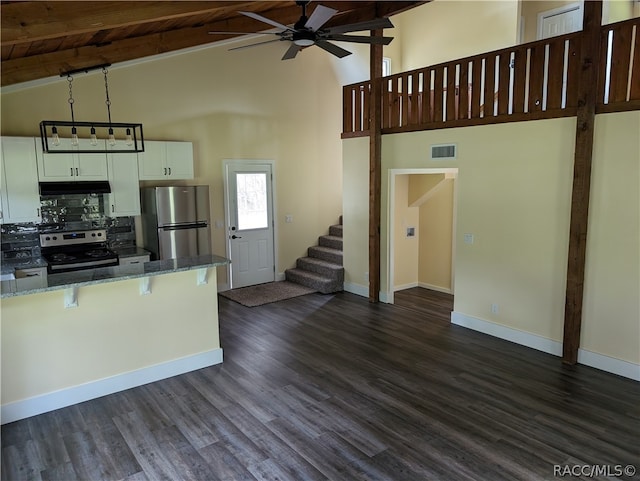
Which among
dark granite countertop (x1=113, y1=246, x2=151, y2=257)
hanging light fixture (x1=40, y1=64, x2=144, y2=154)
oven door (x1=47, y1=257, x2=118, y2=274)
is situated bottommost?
oven door (x1=47, y1=257, x2=118, y2=274)

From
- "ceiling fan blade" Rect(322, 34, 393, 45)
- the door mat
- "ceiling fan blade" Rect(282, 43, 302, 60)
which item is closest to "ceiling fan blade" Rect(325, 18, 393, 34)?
"ceiling fan blade" Rect(322, 34, 393, 45)

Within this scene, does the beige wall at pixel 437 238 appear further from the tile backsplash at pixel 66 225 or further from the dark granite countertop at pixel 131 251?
the tile backsplash at pixel 66 225

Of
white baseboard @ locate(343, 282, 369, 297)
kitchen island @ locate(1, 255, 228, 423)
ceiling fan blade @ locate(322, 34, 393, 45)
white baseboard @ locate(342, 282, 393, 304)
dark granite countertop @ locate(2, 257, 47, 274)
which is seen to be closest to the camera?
kitchen island @ locate(1, 255, 228, 423)

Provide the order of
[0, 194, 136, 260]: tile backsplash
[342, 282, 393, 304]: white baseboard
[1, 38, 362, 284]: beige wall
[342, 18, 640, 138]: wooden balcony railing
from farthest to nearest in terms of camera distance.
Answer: [342, 282, 393, 304]: white baseboard → [1, 38, 362, 284]: beige wall → [0, 194, 136, 260]: tile backsplash → [342, 18, 640, 138]: wooden balcony railing

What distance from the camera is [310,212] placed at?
8336mm

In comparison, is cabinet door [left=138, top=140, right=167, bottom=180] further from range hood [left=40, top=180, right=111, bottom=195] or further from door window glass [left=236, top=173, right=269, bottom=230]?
door window glass [left=236, top=173, right=269, bottom=230]

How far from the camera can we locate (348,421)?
3498mm

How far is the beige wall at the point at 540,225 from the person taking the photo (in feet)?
13.4

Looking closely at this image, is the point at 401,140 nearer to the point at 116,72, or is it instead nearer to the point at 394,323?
the point at 394,323

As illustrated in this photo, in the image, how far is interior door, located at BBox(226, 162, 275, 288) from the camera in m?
7.40

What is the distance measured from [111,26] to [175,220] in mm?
3148

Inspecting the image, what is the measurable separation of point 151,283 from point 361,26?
2966mm

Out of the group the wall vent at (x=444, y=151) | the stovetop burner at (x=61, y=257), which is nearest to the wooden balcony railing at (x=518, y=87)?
the wall vent at (x=444, y=151)

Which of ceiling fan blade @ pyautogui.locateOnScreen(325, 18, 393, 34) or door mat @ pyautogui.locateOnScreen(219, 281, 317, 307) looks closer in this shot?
ceiling fan blade @ pyautogui.locateOnScreen(325, 18, 393, 34)
